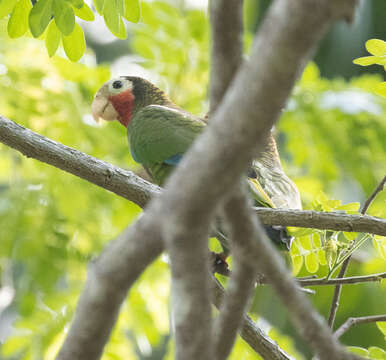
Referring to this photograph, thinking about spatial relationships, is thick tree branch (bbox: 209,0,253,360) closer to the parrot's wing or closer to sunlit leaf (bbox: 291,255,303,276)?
sunlit leaf (bbox: 291,255,303,276)

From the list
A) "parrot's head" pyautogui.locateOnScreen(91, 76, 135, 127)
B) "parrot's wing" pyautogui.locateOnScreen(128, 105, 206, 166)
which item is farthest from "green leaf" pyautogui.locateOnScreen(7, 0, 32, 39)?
"parrot's head" pyautogui.locateOnScreen(91, 76, 135, 127)

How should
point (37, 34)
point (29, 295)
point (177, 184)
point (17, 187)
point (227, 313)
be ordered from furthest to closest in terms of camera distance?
point (17, 187), point (29, 295), point (37, 34), point (227, 313), point (177, 184)

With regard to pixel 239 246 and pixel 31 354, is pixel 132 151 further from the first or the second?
pixel 239 246

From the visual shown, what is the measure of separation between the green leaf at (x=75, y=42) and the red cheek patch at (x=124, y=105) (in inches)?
56.7

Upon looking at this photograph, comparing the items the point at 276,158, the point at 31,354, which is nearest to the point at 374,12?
the point at 276,158

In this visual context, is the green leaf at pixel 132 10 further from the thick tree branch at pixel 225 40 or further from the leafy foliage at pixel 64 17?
the thick tree branch at pixel 225 40

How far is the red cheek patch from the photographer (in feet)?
11.6

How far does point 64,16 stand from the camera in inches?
74.7

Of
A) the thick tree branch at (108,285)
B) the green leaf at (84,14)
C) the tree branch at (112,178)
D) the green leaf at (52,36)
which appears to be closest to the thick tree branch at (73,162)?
the tree branch at (112,178)

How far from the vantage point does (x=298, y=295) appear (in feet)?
3.05

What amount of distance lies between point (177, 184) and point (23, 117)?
2826 mm

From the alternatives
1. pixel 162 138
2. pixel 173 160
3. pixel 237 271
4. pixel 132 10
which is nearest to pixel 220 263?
pixel 173 160

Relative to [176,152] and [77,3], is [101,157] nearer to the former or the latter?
[176,152]

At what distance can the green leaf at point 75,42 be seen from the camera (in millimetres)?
2045
